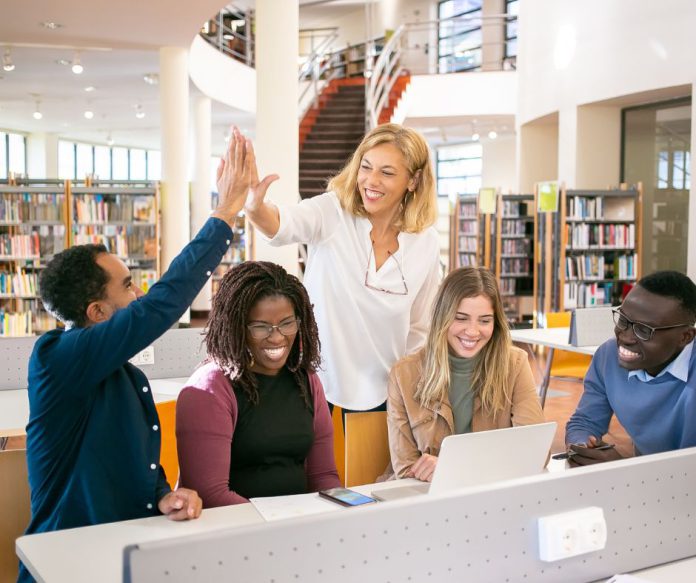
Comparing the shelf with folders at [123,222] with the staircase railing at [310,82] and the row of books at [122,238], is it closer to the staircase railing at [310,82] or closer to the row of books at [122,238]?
the row of books at [122,238]

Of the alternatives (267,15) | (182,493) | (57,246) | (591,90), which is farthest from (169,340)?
(591,90)

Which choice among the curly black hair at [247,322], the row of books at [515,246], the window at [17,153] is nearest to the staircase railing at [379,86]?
the row of books at [515,246]

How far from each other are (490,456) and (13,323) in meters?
7.76

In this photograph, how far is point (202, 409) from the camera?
2.15 metres

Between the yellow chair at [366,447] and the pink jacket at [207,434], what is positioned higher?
the pink jacket at [207,434]

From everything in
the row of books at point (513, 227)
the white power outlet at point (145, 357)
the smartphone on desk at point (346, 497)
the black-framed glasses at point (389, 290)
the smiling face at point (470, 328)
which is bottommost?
the smartphone on desk at point (346, 497)

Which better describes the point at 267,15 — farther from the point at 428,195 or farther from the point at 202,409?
→ the point at 202,409

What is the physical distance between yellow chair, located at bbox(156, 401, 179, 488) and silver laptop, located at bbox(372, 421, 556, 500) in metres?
1.18

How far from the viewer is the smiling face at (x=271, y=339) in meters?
2.27

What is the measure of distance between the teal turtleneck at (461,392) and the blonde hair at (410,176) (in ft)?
1.64

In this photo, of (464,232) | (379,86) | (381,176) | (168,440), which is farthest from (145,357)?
(379,86)

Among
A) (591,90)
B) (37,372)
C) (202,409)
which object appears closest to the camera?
(37,372)

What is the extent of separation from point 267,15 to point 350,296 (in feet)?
15.7

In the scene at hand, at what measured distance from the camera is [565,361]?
20.4ft
